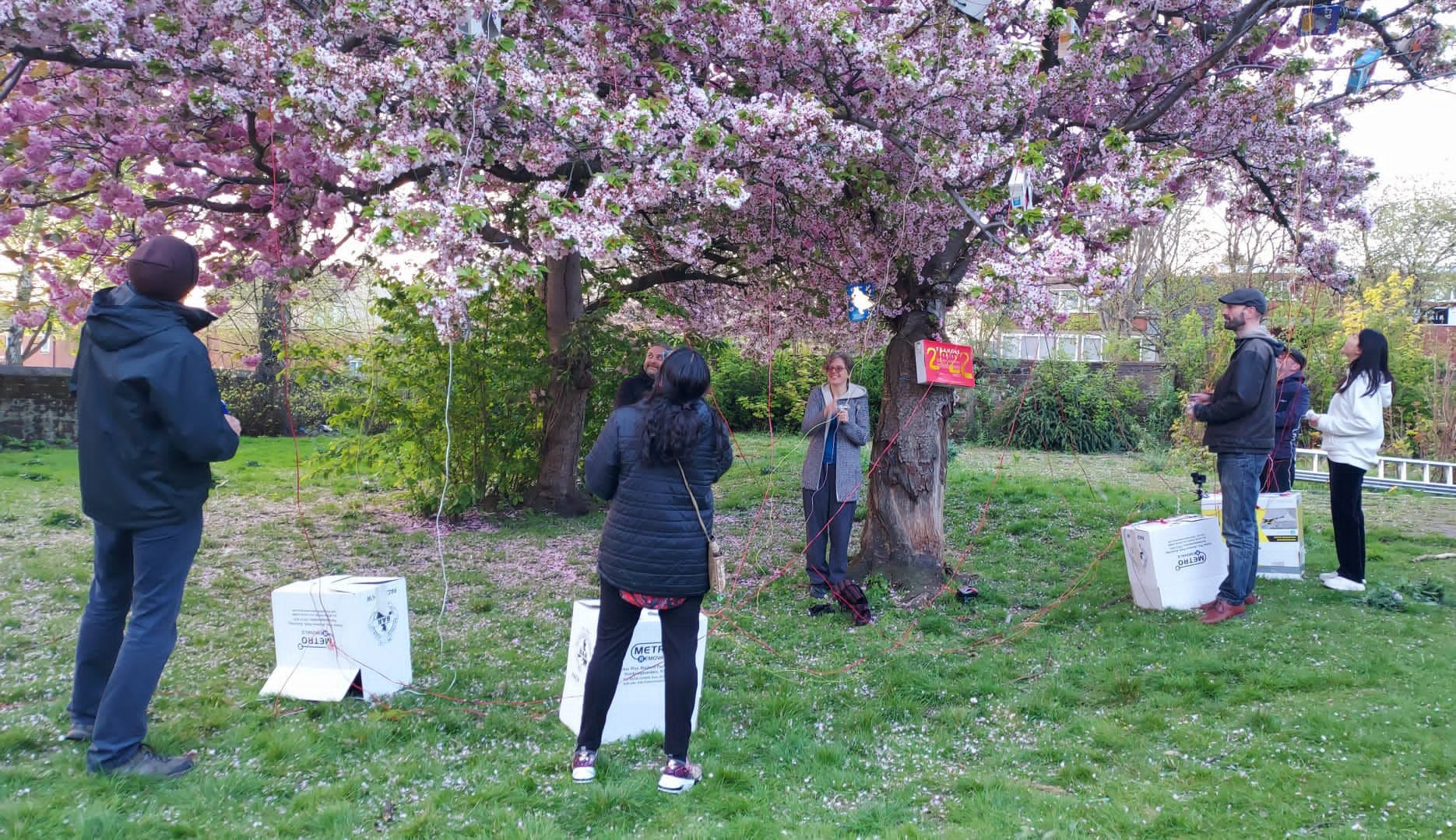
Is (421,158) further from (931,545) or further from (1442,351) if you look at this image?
(1442,351)

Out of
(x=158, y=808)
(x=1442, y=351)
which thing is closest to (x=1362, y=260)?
(x=1442, y=351)

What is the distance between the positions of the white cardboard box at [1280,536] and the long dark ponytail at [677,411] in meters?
3.57

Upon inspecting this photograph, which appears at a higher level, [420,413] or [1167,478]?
[420,413]

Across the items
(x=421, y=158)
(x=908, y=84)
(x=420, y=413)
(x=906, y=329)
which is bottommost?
(x=420, y=413)

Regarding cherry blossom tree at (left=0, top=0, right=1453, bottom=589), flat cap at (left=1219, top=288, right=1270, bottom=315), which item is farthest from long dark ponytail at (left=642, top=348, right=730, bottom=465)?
flat cap at (left=1219, top=288, right=1270, bottom=315)

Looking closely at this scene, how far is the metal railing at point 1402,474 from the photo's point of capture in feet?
27.6

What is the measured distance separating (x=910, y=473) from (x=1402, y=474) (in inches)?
294

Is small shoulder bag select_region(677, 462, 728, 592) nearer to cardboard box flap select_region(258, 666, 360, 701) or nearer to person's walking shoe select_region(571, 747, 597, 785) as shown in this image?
person's walking shoe select_region(571, 747, 597, 785)

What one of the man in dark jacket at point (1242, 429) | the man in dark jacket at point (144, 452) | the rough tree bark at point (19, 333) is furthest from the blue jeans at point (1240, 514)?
the rough tree bark at point (19, 333)

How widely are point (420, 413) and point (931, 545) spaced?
171 inches

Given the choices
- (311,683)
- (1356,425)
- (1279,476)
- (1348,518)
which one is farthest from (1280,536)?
(311,683)

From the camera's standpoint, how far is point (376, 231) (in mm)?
3250

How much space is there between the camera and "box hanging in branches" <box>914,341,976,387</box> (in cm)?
473

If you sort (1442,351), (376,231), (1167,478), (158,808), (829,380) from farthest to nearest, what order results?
(1442,351) → (1167,478) → (829,380) → (376,231) → (158,808)
